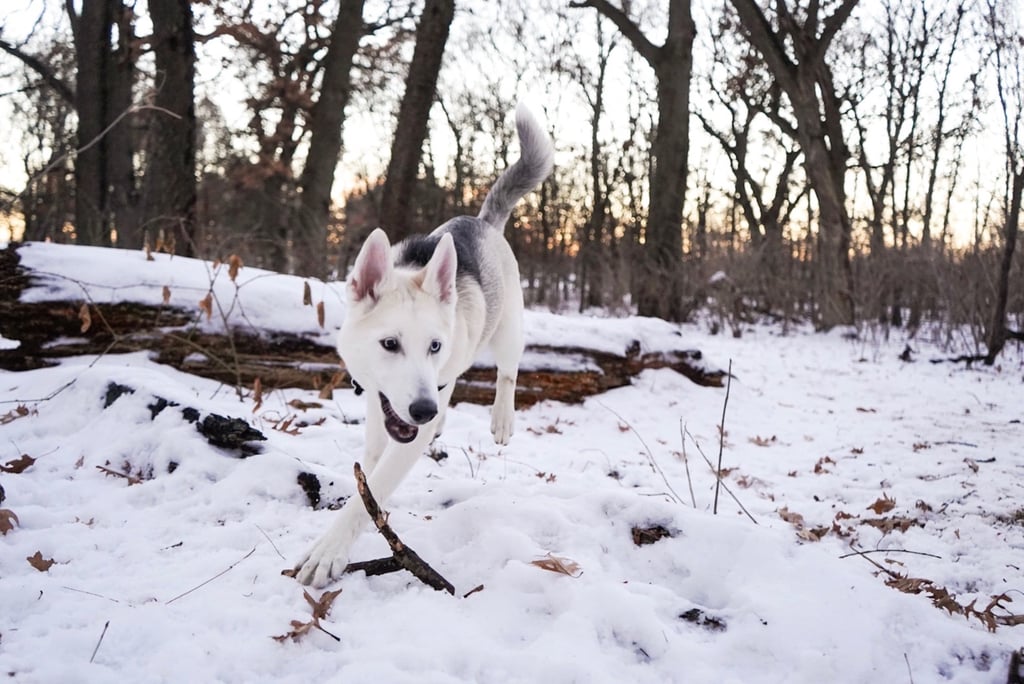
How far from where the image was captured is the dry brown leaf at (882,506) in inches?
139

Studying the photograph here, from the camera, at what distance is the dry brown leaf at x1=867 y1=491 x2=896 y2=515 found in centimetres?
354

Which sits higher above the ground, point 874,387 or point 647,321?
point 647,321

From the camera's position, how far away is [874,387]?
7.42 metres

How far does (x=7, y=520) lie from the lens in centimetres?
229

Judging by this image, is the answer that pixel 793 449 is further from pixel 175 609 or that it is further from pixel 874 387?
pixel 175 609

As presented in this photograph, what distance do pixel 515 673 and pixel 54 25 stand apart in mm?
13141

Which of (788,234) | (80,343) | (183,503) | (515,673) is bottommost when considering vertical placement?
(515,673)

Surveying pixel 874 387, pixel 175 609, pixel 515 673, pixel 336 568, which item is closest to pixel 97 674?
pixel 175 609

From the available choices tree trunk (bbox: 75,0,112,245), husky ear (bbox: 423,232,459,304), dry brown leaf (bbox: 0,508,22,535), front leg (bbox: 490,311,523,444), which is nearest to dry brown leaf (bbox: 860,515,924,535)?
front leg (bbox: 490,311,523,444)

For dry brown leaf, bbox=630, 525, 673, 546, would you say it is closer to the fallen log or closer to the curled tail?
the curled tail

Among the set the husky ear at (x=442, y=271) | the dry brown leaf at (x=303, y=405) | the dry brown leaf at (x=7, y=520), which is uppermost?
the husky ear at (x=442, y=271)

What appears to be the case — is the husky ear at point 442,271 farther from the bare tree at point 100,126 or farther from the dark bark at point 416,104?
the bare tree at point 100,126

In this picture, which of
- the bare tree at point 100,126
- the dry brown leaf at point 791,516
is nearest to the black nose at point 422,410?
the dry brown leaf at point 791,516

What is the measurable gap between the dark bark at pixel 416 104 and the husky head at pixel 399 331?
5.25 m
